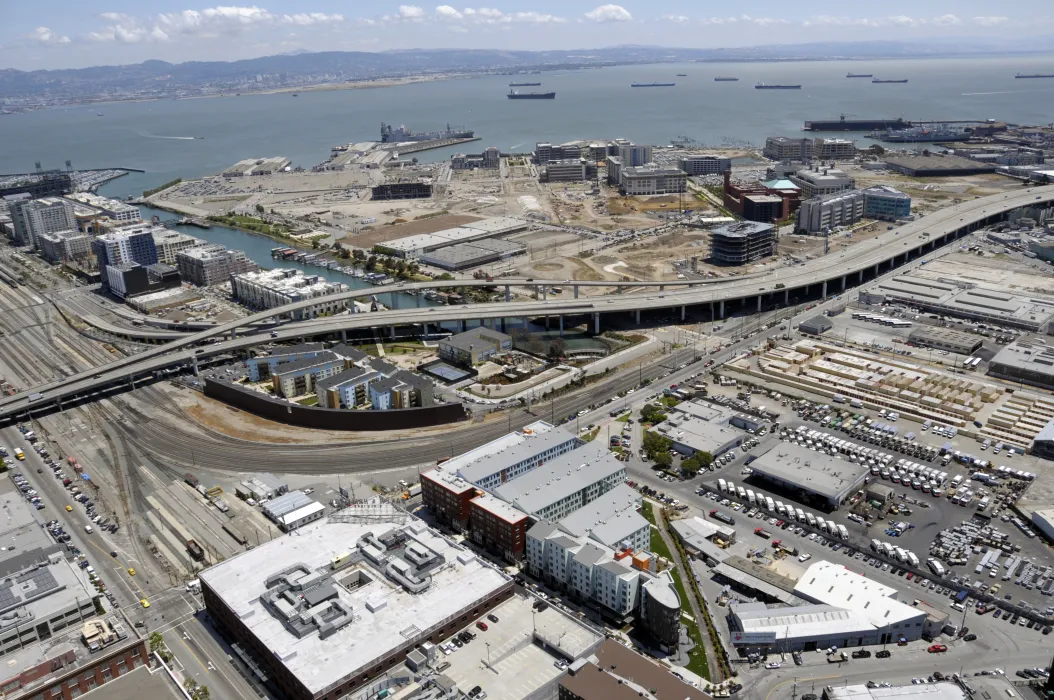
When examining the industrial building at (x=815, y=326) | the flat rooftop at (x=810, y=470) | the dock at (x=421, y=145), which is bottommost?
the flat rooftop at (x=810, y=470)

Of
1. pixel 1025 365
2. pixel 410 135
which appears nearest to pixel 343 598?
pixel 1025 365

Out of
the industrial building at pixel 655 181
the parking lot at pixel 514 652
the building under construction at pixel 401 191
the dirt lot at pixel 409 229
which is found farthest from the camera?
the building under construction at pixel 401 191

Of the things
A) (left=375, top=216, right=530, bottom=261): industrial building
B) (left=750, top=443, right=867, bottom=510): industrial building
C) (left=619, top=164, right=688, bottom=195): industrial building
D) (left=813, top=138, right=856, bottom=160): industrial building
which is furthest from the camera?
(left=813, top=138, right=856, bottom=160): industrial building

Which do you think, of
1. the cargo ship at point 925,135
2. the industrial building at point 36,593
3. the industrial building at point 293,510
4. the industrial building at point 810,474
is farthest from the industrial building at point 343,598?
the cargo ship at point 925,135

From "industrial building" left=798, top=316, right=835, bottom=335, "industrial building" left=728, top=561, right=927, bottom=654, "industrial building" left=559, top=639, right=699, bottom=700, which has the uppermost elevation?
"industrial building" left=559, top=639, right=699, bottom=700

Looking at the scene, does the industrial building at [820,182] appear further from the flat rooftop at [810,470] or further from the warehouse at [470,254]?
the flat rooftop at [810,470]

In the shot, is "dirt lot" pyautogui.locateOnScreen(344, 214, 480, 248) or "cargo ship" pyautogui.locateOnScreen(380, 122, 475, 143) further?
"cargo ship" pyautogui.locateOnScreen(380, 122, 475, 143)

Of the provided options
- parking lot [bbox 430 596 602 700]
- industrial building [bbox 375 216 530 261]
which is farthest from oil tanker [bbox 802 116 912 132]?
parking lot [bbox 430 596 602 700]

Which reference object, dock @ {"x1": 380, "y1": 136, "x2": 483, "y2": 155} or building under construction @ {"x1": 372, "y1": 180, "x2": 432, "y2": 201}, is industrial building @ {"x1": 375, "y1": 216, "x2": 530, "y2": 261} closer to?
building under construction @ {"x1": 372, "y1": 180, "x2": 432, "y2": 201}
